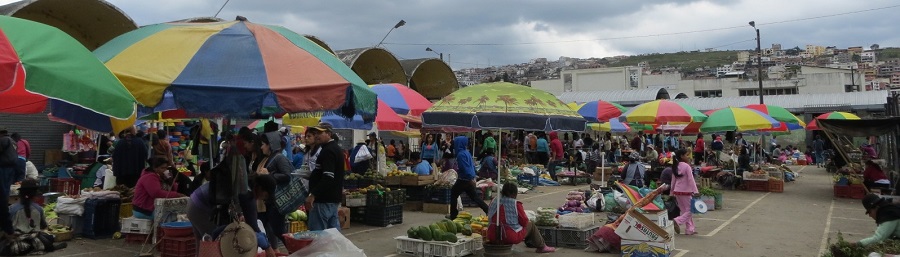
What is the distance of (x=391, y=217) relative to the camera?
11.0m

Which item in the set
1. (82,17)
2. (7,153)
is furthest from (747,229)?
(82,17)

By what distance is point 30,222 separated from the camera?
27.0 ft

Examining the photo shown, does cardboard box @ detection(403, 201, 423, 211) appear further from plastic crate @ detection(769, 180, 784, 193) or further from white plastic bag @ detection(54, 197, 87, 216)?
plastic crate @ detection(769, 180, 784, 193)

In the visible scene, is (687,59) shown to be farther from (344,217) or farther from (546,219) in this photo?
(344,217)

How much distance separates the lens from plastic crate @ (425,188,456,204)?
12688mm

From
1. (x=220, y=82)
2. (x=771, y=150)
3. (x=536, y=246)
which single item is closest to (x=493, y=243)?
(x=536, y=246)

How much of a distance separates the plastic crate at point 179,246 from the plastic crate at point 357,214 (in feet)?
13.8

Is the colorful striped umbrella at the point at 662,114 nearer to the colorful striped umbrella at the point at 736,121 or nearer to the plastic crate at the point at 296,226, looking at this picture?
the colorful striped umbrella at the point at 736,121

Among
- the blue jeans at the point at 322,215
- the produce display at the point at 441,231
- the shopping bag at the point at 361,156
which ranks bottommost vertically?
the produce display at the point at 441,231

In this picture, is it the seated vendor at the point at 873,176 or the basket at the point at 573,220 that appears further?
the seated vendor at the point at 873,176

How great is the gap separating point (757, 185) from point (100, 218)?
1660 cm

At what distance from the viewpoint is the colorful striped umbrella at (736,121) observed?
16.1m

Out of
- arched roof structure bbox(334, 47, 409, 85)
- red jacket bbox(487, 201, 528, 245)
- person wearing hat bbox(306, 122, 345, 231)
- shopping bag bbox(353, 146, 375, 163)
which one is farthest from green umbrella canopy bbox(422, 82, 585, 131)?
arched roof structure bbox(334, 47, 409, 85)

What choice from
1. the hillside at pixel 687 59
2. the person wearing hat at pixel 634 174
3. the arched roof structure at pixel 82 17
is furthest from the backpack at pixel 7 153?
the hillside at pixel 687 59
